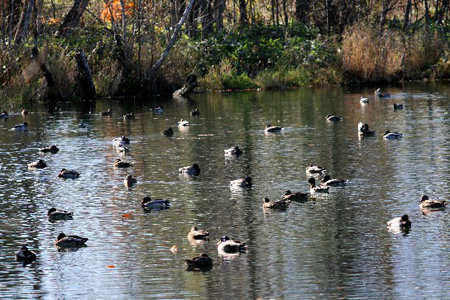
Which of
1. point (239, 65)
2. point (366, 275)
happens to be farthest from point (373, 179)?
point (239, 65)

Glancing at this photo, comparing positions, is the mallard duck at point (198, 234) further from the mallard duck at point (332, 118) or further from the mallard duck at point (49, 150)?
the mallard duck at point (332, 118)

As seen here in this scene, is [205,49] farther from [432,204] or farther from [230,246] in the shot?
[230,246]

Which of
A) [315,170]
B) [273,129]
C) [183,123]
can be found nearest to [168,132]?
[183,123]

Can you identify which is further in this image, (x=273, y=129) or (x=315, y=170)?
(x=273, y=129)

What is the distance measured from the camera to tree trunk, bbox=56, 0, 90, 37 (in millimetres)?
50688

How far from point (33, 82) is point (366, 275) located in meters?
34.5

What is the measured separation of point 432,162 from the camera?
23.8 metres

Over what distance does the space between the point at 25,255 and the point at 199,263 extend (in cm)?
309

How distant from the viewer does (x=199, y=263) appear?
1422 cm

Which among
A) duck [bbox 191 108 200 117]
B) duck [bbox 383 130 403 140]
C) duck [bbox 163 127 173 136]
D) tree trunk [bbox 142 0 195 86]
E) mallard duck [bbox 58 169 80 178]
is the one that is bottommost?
duck [bbox 383 130 403 140]

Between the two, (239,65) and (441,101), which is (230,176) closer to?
(441,101)

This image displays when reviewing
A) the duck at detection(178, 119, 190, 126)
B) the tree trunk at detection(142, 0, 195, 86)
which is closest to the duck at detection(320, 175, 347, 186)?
the duck at detection(178, 119, 190, 126)

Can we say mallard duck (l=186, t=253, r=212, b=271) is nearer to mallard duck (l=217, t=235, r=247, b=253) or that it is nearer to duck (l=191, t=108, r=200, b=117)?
mallard duck (l=217, t=235, r=247, b=253)

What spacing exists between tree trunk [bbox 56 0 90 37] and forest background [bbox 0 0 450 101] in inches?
2.3
